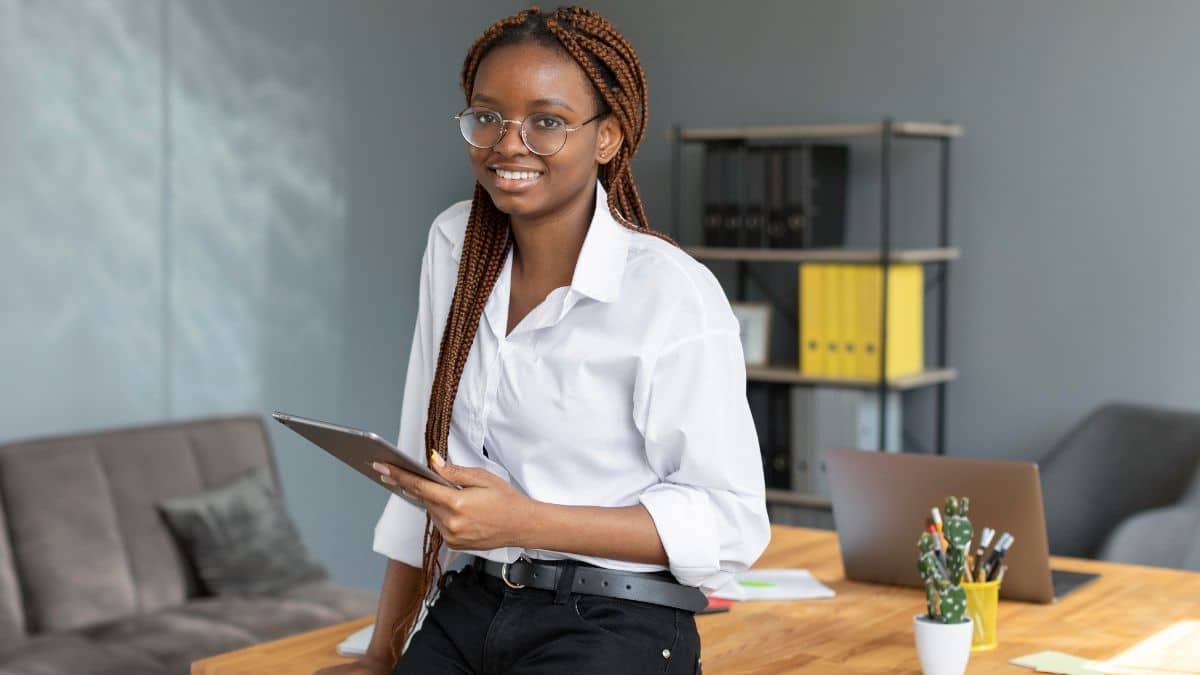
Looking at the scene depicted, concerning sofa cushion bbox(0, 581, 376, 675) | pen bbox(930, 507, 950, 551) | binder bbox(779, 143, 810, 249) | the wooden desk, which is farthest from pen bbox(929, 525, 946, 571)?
binder bbox(779, 143, 810, 249)

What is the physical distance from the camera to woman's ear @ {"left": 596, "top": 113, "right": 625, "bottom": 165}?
171 cm

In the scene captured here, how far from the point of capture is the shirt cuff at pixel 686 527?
1588mm

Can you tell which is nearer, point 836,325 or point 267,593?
point 267,593

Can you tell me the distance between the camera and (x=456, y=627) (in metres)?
1.69

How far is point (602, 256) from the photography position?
5.50 feet

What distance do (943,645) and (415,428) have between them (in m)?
0.72

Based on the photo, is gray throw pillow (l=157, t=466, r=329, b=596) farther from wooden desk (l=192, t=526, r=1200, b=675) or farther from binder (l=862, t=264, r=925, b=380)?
binder (l=862, t=264, r=925, b=380)

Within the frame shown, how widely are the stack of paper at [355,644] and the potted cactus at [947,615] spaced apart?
72cm

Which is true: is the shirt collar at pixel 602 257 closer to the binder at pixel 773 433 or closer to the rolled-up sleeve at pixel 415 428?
the rolled-up sleeve at pixel 415 428

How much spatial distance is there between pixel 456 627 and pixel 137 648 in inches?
71.8

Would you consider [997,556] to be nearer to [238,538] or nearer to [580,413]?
[580,413]

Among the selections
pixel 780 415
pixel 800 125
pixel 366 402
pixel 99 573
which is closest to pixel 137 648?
pixel 99 573

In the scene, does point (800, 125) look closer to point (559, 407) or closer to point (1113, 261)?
point (1113, 261)

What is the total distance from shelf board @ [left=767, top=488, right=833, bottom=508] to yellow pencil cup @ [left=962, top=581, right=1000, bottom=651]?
254 cm
